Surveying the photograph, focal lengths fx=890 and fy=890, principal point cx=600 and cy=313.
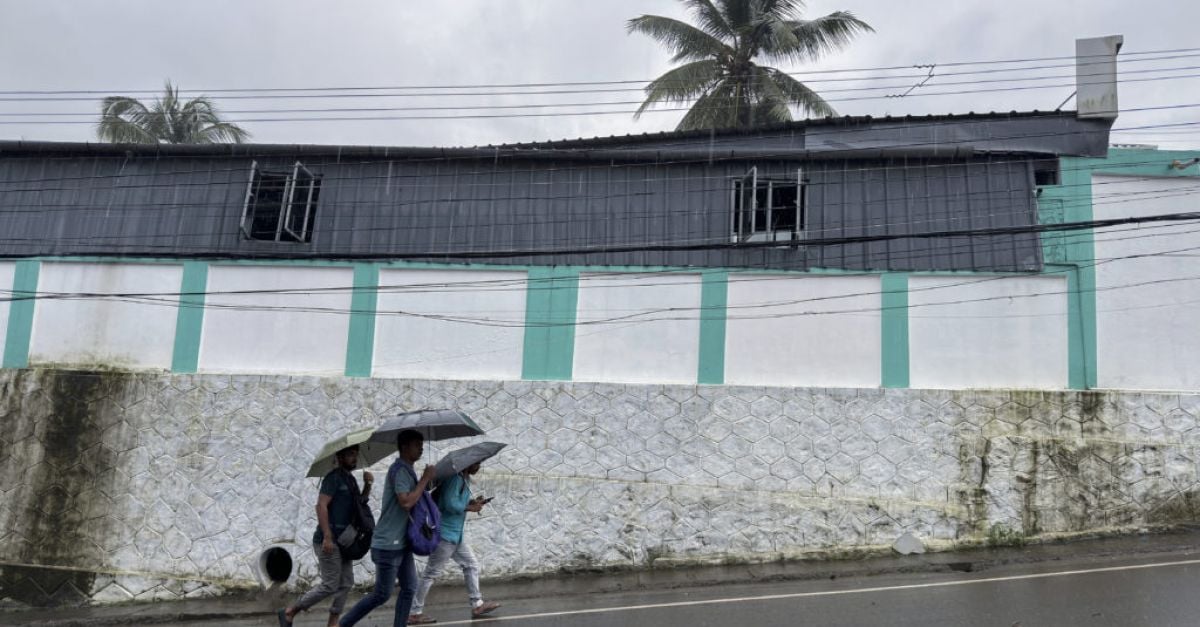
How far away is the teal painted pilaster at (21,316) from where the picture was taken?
41.2ft

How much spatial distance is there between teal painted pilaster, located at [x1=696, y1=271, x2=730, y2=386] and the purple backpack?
18.6 feet

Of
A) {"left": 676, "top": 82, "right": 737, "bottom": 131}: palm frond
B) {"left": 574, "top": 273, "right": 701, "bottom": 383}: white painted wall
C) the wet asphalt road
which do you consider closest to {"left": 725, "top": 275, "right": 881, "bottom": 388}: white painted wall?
{"left": 574, "top": 273, "right": 701, "bottom": 383}: white painted wall

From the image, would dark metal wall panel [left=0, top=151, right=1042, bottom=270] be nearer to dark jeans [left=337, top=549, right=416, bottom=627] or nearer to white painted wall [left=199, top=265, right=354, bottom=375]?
white painted wall [left=199, top=265, right=354, bottom=375]

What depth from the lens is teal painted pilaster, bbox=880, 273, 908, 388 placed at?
1157cm

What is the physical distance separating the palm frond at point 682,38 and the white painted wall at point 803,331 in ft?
28.4

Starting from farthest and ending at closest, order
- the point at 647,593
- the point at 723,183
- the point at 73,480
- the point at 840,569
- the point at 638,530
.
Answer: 1. the point at 723,183
2. the point at 73,480
3. the point at 638,530
4. the point at 840,569
5. the point at 647,593

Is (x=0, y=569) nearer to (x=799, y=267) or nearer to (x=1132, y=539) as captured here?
(x=799, y=267)

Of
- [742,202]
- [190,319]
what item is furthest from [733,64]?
[190,319]

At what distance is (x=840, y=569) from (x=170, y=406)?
29.0 feet

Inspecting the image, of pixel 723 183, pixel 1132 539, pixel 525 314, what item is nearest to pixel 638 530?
pixel 525 314

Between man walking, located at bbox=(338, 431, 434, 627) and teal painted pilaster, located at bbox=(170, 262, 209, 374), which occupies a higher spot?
teal painted pilaster, located at bbox=(170, 262, 209, 374)

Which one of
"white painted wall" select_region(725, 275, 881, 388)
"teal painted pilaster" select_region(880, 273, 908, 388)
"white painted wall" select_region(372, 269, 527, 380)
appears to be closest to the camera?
"teal painted pilaster" select_region(880, 273, 908, 388)

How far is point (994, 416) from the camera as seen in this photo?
1126 cm

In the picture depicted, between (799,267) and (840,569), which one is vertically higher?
(799,267)
